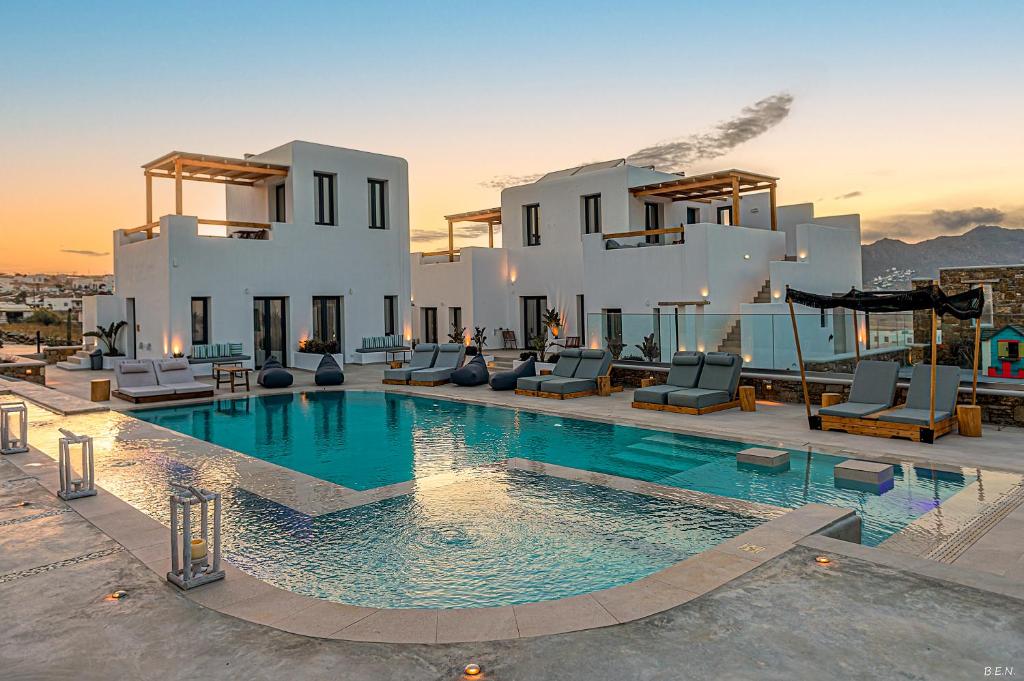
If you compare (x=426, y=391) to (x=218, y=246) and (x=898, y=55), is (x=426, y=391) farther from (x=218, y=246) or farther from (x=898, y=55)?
(x=898, y=55)

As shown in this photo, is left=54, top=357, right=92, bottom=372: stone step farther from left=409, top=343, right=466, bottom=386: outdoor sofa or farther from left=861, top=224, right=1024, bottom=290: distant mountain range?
left=861, top=224, right=1024, bottom=290: distant mountain range

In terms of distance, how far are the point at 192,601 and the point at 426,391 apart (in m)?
12.4

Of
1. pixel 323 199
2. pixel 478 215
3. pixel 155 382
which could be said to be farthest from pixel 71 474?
pixel 478 215

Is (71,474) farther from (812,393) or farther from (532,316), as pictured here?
(532,316)

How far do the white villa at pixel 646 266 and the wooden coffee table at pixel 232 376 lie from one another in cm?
888

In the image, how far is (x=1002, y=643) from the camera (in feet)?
12.2

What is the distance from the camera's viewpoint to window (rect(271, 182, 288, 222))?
24.4 metres

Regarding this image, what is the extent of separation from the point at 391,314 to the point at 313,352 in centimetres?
415

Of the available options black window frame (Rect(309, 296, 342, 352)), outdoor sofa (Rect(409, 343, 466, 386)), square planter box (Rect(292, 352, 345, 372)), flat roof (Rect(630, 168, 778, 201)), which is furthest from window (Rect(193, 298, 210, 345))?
flat roof (Rect(630, 168, 778, 201))

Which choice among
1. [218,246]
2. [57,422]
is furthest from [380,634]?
[218,246]

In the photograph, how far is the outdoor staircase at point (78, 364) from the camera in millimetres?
23188

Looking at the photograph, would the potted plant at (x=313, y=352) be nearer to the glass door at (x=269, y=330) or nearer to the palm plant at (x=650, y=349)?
the glass door at (x=269, y=330)

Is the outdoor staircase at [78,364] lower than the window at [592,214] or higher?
lower

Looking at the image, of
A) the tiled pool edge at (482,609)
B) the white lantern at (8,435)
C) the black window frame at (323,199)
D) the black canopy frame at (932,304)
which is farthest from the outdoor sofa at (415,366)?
the tiled pool edge at (482,609)
